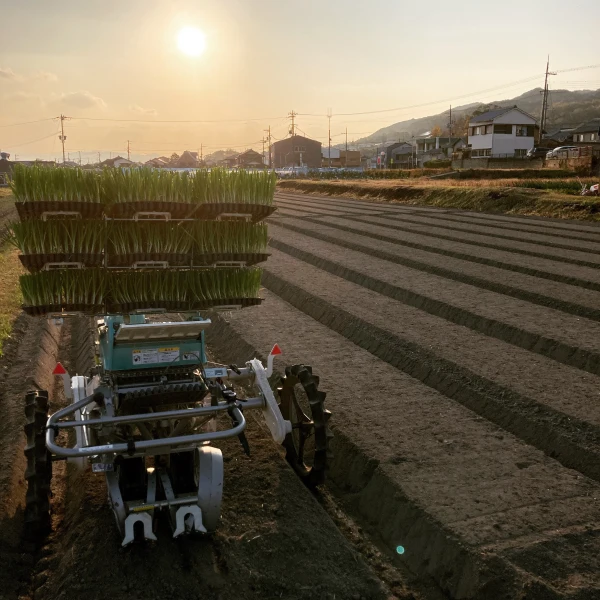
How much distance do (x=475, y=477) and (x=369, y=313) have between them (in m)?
6.09

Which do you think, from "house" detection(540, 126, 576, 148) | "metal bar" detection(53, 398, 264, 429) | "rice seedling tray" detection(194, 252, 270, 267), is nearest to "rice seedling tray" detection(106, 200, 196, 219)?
"rice seedling tray" detection(194, 252, 270, 267)

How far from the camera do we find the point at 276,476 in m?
5.95

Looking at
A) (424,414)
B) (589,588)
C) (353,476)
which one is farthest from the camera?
(424,414)

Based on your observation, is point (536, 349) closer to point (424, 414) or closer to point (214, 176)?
point (424, 414)

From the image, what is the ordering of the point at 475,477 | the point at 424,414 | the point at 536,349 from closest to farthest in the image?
the point at 475,477
the point at 424,414
the point at 536,349

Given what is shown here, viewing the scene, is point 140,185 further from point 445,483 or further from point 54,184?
point 445,483

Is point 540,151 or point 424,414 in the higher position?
point 540,151

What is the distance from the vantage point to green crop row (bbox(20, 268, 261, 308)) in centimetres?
496

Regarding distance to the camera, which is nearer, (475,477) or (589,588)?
(589,588)

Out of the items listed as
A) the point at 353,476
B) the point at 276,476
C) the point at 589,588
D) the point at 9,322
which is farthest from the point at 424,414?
the point at 9,322

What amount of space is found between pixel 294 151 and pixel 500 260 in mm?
89744

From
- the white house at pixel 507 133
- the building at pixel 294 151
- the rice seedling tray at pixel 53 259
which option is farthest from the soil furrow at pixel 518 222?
the building at pixel 294 151

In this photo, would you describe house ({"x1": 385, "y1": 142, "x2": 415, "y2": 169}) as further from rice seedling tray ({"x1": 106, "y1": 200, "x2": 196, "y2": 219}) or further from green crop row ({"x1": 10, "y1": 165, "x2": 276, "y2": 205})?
rice seedling tray ({"x1": 106, "y1": 200, "x2": 196, "y2": 219})

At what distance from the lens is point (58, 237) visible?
479 centimetres
